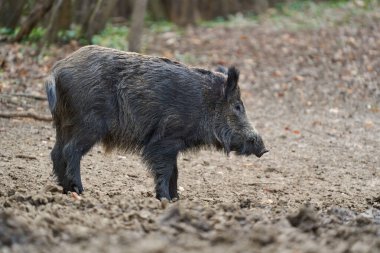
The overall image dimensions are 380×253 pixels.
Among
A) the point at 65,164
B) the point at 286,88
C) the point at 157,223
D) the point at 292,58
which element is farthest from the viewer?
the point at 292,58

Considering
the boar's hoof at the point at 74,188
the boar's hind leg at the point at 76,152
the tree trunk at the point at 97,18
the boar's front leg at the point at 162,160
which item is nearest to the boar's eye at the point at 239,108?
the boar's front leg at the point at 162,160

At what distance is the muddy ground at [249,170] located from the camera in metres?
4.09

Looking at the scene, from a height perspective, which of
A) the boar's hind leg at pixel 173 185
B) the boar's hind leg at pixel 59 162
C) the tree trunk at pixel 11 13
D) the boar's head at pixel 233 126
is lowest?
the boar's hind leg at pixel 173 185

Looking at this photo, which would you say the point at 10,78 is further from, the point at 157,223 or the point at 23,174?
the point at 157,223

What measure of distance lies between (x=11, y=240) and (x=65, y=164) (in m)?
2.56

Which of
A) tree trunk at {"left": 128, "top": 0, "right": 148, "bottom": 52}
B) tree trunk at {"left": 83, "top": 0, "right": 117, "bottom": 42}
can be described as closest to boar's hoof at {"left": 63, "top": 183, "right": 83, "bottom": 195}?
tree trunk at {"left": 128, "top": 0, "right": 148, "bottom": 52}

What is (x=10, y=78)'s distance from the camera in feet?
32.6

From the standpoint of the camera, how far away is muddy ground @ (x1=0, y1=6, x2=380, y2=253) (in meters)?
4.09

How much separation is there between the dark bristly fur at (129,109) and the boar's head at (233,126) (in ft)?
0.29

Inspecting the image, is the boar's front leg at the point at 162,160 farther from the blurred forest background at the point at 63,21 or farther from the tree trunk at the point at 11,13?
the tree trunk at the point at 11,13

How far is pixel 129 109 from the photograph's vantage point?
6387 millimetres

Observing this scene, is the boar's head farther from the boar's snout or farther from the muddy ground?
the muddy ground

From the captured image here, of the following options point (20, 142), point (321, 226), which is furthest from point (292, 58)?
point (321, 226)

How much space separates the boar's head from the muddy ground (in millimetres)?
502
